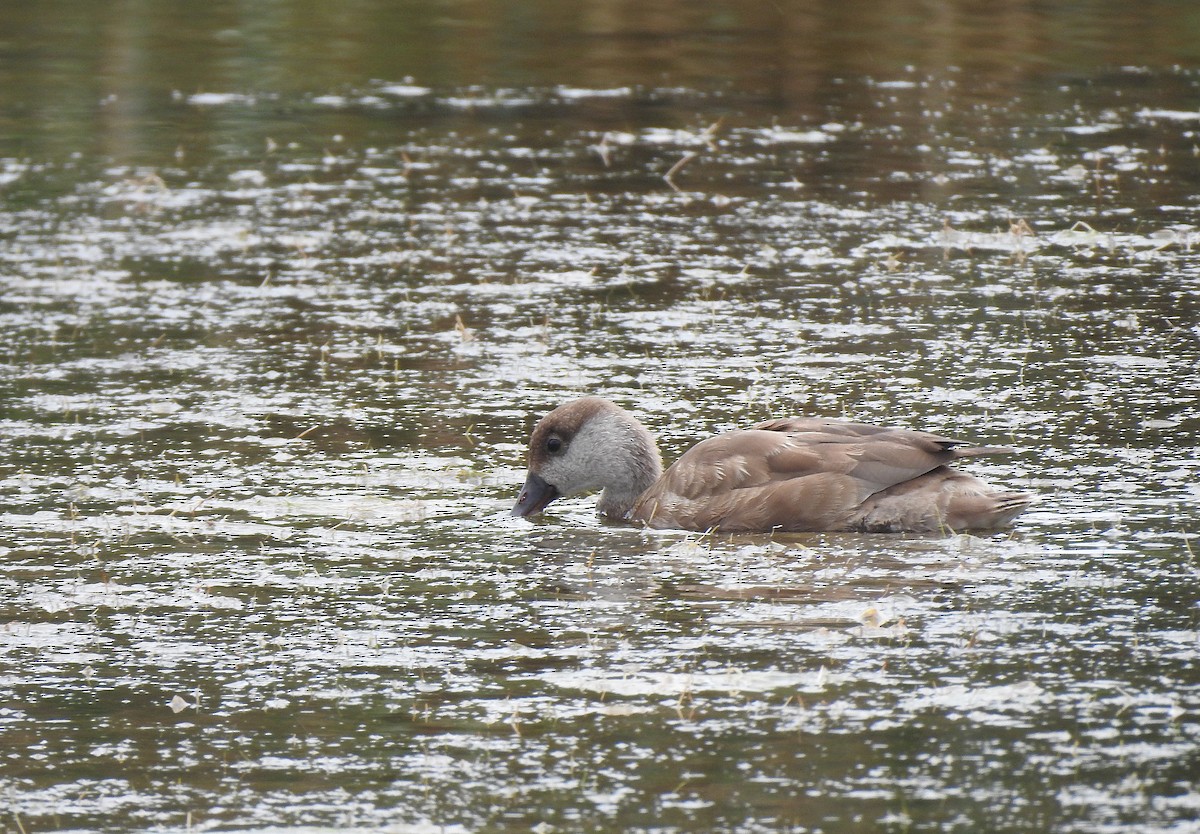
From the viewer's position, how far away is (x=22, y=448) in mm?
10602

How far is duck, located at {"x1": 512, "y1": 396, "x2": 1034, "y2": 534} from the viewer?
8.92 metres

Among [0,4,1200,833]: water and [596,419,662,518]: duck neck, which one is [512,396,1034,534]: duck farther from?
[0,4,1200,833]: water

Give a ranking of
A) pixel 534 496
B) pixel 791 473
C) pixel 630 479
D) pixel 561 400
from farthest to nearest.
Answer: pixel 561 400 < pixel 630 479 < pixel 534 496 < pixel 791 473

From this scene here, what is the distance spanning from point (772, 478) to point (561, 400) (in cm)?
240

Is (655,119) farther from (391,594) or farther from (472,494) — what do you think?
(391,594)

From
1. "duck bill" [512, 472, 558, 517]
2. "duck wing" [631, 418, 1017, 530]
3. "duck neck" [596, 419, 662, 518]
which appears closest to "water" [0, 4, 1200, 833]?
"duck bill" [512, 472, 558, 517]

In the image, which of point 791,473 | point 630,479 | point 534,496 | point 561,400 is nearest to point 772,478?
point 791,473

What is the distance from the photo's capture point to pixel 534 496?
9594mm

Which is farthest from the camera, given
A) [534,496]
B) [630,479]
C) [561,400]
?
[561,400]

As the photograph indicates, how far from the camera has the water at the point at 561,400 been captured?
6.45 m

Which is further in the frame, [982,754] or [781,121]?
[781,121]

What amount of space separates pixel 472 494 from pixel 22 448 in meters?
2.61

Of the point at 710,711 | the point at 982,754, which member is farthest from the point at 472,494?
the point at 982,754

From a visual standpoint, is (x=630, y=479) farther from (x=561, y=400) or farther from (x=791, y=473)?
(x=561, y=400)
